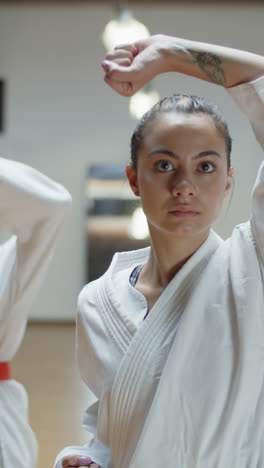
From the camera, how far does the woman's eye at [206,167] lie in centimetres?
102

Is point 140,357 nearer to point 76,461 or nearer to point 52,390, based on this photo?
point 76,461

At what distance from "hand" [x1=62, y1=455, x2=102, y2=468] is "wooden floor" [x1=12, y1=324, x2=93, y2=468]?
1955mm

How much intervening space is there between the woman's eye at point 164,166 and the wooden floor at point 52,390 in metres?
2.26

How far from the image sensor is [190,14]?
24.7 ft

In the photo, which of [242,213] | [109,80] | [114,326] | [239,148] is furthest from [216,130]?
[239,148]

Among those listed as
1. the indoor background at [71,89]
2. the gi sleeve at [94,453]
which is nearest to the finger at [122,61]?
the gi sleeve at [94,453]

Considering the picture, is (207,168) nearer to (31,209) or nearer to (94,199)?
(31,209)

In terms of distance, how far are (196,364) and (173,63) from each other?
48 centimetres

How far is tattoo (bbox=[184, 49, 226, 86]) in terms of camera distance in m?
0.96

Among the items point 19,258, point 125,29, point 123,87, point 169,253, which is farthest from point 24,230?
point 125,29

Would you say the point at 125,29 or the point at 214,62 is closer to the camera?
the point at 214,62

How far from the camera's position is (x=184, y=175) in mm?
1003

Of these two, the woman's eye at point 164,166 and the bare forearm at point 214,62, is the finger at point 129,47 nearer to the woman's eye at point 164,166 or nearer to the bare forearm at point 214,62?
the bare forearm at point 214,62

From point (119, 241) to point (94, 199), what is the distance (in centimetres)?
61
